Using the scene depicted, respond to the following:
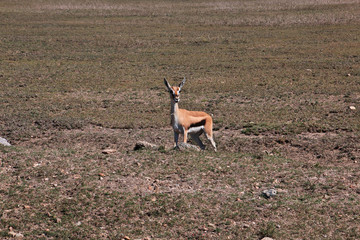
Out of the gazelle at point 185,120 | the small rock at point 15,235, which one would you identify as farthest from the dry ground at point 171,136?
the gazelle at point 185,120

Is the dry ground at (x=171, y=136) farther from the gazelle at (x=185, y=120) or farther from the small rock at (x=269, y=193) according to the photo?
the gazelle at (x=185, y=120)

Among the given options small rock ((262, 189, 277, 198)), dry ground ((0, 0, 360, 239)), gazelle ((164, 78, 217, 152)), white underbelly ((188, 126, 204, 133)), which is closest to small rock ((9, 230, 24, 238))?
dry ground ((0, 0, 360, 239))

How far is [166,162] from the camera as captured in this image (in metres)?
11.4

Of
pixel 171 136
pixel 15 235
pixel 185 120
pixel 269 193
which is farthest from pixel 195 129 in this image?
pixel 15 235

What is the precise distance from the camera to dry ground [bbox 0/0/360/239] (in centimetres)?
902

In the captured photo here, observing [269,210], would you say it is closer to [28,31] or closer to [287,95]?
[287,95]

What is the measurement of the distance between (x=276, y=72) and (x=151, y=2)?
39864 millimetres

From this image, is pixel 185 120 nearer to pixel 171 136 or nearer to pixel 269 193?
pixel 171 136

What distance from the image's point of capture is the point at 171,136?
15.0m

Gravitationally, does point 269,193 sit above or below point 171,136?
above

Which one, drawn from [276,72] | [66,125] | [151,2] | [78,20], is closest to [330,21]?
[276,72]

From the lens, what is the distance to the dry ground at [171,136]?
902 cm

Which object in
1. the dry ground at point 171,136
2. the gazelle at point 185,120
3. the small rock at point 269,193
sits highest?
the gazelle at point 185,120

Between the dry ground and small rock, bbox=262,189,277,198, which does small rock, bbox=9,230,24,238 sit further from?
small rock, bbox=262,189,277,198
